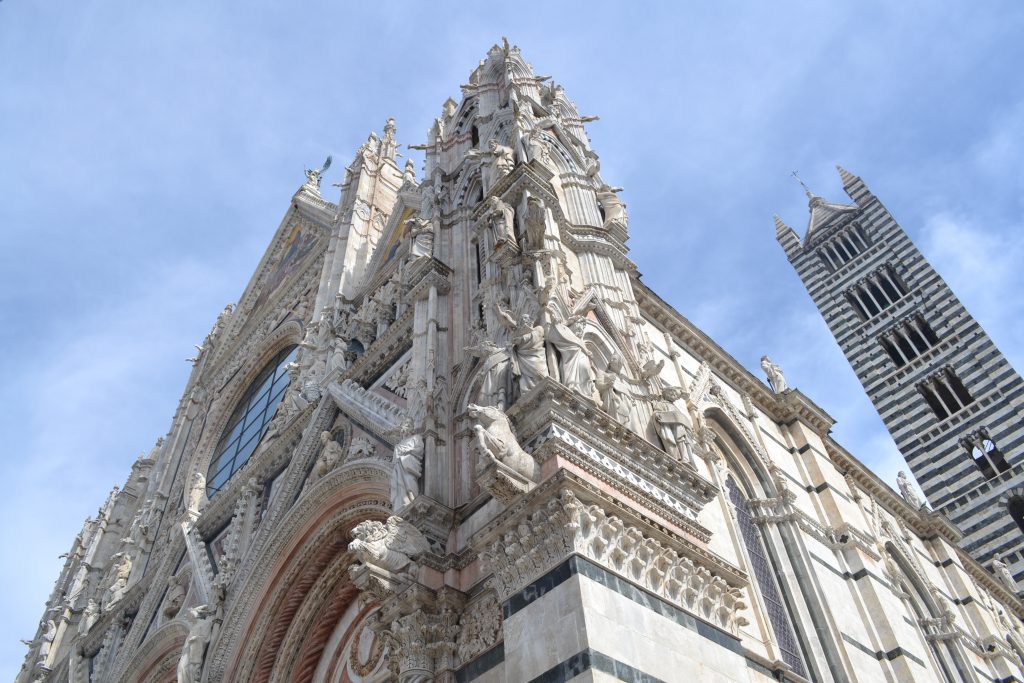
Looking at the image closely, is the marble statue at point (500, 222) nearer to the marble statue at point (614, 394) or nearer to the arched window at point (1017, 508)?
the marble statue at point (614, 394)

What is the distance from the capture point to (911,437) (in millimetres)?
32406

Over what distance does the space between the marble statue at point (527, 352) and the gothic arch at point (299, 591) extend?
119 inches

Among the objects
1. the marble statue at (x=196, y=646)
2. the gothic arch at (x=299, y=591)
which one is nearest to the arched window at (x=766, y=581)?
the gothic arch at (x=299, y=591)

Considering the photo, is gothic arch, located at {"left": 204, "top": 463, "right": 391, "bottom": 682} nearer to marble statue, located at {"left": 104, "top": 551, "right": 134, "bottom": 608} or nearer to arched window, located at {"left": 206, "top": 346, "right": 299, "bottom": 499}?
arched window, located at {"left": 206, "top": 346, "right": 299, "bottom": 499}

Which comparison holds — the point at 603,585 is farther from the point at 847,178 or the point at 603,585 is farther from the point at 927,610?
the point at 847,178

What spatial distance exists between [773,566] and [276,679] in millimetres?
6645

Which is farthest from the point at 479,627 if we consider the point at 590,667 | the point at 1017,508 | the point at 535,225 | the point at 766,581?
the point at 1017,508

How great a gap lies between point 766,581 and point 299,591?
6078 mm

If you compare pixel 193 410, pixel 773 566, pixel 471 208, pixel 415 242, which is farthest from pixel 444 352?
pixel 193 410

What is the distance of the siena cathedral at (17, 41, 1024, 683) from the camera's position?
6930mm

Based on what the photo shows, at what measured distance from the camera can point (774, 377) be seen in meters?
16.2

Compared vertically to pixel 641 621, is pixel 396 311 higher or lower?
higher

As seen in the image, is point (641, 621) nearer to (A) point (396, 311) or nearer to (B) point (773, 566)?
(B) point (773, 566)

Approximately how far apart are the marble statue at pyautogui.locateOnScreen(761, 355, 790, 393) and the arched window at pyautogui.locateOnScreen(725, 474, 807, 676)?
408 cm
